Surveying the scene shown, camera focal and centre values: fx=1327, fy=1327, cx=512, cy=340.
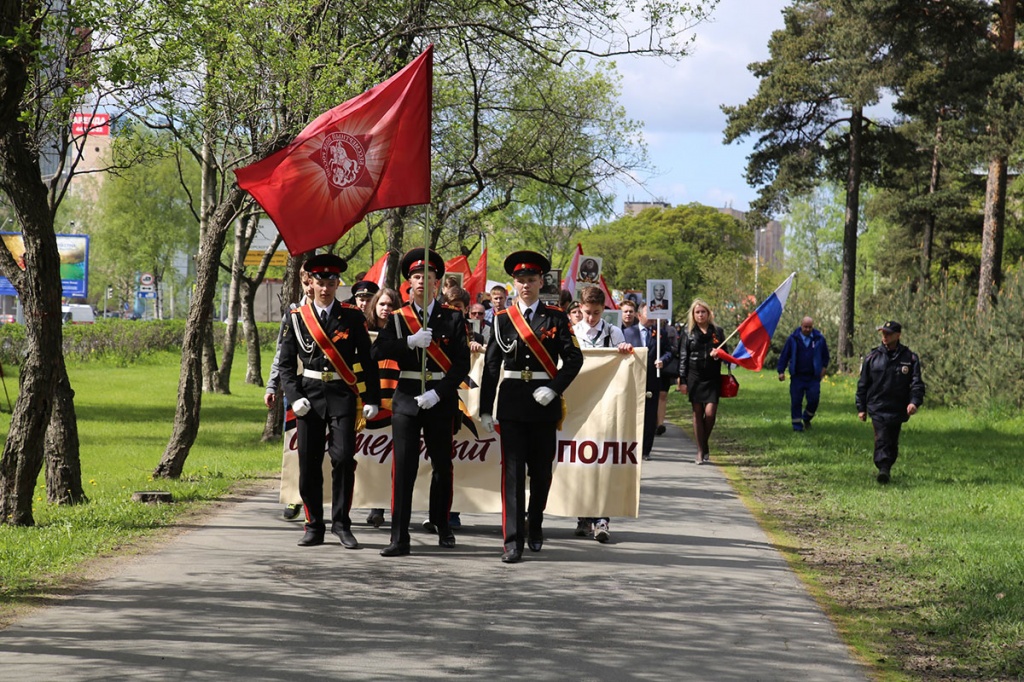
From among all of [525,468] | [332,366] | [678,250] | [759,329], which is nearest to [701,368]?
[759,329]

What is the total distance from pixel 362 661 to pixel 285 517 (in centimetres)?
523

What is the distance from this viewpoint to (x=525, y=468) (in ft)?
33.1

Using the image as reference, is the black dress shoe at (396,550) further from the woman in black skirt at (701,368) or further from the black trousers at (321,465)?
the woman in black skirt at (701,368)

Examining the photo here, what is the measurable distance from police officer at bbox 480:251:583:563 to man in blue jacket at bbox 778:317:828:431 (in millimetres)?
13273

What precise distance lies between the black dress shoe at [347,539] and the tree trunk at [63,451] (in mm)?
3228

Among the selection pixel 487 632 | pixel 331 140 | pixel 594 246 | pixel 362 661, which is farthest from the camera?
pixel 594 246

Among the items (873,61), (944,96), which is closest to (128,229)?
(873,61)

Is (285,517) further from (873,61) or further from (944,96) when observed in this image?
(873,61)

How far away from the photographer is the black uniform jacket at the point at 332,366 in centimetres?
999

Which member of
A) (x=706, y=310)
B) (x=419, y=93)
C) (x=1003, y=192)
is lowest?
(x=706, y=310)

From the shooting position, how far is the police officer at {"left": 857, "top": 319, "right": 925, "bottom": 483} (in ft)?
49.9

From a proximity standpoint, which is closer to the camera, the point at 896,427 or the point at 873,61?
the point at 896,427

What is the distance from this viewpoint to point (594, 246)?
89.9 meters

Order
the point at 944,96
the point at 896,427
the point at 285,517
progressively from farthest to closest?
the point at 944,96 → the point at 896,427 → the point at 285,517
